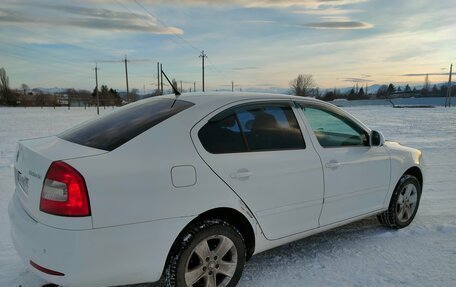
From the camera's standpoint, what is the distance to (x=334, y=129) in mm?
4098

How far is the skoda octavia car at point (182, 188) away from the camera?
233 cm

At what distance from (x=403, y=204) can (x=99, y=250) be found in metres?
3.69

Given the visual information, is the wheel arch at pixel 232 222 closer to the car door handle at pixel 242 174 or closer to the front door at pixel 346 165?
the car door handle at pixel 242 174

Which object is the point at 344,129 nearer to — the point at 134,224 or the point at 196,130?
the point at 196,130

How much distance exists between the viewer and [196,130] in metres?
2.84

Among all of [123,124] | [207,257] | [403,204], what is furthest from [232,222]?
[403,204]

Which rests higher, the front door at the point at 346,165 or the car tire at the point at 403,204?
the front door at the point at 346,165

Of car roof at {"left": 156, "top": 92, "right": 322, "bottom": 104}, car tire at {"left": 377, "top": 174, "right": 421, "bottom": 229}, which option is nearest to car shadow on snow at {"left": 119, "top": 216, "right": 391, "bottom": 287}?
car tire at {"left": 377, "top": 174, "right": 421, "bottom": 229}

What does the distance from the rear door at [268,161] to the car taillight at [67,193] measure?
896 mm

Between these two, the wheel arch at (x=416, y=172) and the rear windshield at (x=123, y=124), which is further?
the wheel arch at (x=416, y=172)

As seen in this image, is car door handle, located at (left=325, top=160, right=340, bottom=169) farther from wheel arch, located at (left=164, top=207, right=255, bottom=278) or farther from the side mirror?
wheel arch, located at (left=164, top=207, right=255, bottom=278)

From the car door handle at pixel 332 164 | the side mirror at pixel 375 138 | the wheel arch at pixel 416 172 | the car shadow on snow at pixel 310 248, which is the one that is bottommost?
the car shadow on snow at pixel 310 248

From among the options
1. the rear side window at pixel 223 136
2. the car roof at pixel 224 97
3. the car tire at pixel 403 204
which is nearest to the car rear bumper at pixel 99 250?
the rear side window at pixel 223 136

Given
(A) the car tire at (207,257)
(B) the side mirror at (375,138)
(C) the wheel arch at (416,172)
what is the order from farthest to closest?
(C) the wheel arch at (416,172) → (B) the side mirror at (375,138) → (A) the car tire at (207,257)
